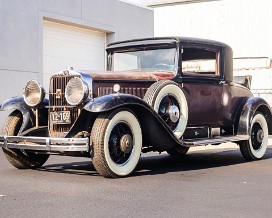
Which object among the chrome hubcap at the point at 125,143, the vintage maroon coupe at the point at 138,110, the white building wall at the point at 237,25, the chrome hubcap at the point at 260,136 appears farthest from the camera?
the white building wall at the point at 237,25

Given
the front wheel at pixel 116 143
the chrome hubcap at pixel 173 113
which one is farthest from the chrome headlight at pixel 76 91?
the chrome hubcap at pixel 173 113

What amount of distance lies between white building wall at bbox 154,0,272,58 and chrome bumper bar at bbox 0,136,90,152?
2290 centimetres

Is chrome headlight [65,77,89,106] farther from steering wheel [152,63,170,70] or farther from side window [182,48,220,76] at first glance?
side window [182,48,220,76]

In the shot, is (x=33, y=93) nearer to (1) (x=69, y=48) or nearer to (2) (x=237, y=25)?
(1) (x=69, y=48)

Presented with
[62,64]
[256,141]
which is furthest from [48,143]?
[62,64]

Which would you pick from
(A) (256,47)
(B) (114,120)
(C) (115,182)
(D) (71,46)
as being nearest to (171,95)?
(B) (114,120)

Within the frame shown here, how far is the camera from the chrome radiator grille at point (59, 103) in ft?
21.2

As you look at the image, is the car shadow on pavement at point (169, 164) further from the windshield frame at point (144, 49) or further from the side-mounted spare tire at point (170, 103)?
the windshield frame at point (144, 49)

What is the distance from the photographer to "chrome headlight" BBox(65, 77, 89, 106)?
6094mm

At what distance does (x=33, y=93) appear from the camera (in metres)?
6.88

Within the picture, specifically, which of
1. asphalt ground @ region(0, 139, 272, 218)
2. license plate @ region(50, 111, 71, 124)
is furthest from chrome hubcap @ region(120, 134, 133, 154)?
license plate @ region(50, 111, 71, 124)

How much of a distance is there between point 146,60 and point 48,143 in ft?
8.13

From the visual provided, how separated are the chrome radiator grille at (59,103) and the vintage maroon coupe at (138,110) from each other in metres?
0.01

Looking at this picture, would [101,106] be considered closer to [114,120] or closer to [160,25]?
[114,120]
